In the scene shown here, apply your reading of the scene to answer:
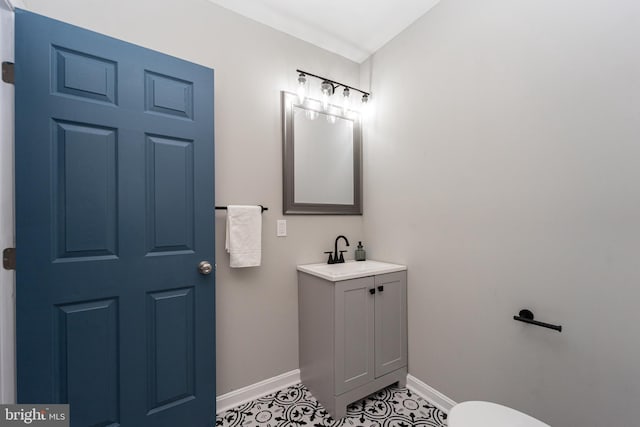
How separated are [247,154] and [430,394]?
2.05 meters

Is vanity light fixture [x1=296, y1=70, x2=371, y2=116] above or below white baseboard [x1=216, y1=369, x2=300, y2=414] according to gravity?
above

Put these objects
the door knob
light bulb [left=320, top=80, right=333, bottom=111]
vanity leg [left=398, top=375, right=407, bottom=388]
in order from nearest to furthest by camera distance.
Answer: the door knob
vanity leg [left=398, top=375, right=407, bottom=388]
light bulb [left=320, top=80, right=333, bottom=111]

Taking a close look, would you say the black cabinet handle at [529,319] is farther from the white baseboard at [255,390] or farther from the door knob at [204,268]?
the door knob at [204,268]

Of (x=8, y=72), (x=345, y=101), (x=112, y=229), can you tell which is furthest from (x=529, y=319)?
(x=8, y=72)

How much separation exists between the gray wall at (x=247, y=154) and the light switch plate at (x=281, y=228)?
3cm

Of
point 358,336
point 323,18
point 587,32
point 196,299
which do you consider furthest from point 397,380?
point 323,18

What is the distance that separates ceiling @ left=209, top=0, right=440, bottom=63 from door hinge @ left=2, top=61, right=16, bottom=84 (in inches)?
44.8

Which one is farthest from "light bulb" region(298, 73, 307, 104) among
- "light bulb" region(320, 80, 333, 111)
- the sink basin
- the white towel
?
the sink basin

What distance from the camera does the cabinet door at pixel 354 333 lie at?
1.58m

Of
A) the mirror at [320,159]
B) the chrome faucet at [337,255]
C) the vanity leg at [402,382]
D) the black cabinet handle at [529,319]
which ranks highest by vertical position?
the mirror at [320,159]

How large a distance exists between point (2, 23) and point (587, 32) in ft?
8.05

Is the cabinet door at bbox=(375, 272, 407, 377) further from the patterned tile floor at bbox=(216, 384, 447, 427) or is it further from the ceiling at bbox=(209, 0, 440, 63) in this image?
the ceiling at bbox=(209, 0, 440, 63)

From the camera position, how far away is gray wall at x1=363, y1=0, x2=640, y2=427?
3.46ft

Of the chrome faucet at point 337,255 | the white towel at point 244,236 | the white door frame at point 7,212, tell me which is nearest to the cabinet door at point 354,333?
the chrome faucet at point 337,255
